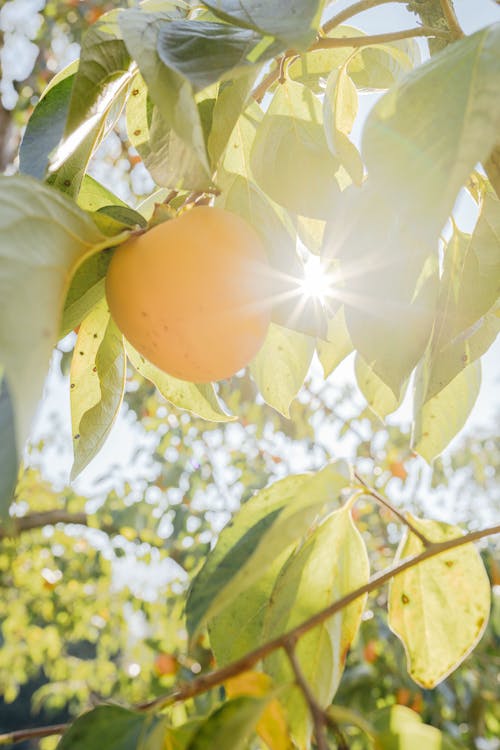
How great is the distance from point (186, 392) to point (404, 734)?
371mm

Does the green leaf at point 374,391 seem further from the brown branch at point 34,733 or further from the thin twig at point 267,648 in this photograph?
the brown branch at point 34,733

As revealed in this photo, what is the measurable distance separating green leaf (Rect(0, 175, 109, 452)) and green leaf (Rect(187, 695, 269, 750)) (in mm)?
169

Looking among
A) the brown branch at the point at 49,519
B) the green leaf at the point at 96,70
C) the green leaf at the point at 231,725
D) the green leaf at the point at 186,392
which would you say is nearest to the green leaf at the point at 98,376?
the green leaf at the point at 186,392

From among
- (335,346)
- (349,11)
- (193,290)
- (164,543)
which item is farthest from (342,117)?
(164,543)

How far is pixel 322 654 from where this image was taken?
569 millimetres

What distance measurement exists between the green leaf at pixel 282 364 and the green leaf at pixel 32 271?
0.27 metres

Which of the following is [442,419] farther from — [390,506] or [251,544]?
[251,544]

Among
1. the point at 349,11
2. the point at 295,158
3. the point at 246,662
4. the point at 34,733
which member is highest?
the point at 349,11

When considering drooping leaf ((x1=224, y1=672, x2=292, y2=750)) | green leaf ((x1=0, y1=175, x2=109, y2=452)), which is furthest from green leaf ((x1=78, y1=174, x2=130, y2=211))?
drooping leaf ((x1=224, y1=672, x2=292, y2=750))

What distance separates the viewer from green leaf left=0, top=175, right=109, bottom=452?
1.09 ft

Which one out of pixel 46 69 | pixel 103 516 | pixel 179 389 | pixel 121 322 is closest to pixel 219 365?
pixel 121 322

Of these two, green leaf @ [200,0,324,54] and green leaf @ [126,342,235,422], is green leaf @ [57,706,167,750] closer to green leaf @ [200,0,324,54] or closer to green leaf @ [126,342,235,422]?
green leaf @ [126,342,235,422]

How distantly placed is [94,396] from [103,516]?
2.60 meters

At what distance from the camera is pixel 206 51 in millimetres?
466
